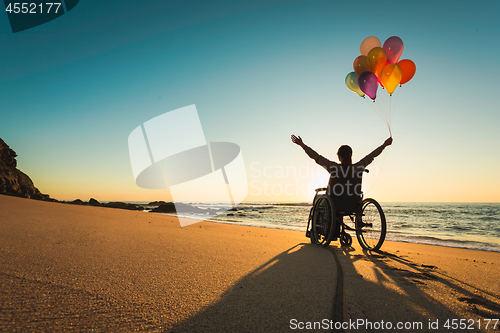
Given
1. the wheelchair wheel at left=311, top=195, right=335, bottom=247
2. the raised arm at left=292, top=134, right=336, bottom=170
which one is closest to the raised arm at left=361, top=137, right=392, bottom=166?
the raised arm at left=292, top=134, right=336, bottom=170

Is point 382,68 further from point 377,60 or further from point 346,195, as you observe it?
point 346,195

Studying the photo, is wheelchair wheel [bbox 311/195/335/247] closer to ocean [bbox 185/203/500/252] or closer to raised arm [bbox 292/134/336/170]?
raised arm [bbox 292/134/336/170]

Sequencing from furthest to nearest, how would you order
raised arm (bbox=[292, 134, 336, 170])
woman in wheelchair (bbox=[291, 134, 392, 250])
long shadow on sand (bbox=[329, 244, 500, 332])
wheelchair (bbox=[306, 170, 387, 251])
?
raised arm (bbox=[292, 134, 336, 170]) < woman in wheelchair (bbox=[291, 134, 392, 250]) < wheelchair (bbox=[306, 170, 387, 251]) < long shadow on sand (bbox=[329, 244, 500, 332])

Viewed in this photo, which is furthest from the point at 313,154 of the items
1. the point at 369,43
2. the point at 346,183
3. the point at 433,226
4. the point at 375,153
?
the point at 433,226

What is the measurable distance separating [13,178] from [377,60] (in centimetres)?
2624

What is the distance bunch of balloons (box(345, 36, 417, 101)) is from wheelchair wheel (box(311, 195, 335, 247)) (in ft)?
11.3

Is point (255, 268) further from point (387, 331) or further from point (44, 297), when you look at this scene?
point (44, 297)

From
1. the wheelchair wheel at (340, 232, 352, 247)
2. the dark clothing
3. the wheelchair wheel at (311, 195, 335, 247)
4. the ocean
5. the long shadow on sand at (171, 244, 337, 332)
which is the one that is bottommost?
the ocean

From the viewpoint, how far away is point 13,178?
18.9 m

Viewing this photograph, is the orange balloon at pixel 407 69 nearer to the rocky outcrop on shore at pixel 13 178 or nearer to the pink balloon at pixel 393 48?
the pink balloon at pixel 393 48

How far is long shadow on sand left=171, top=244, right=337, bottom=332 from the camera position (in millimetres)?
1474

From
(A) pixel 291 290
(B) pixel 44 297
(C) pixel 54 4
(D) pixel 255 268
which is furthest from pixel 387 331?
(C) pixel 54 4

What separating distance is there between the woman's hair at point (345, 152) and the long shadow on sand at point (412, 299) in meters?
2.07

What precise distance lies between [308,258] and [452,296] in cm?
170
